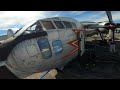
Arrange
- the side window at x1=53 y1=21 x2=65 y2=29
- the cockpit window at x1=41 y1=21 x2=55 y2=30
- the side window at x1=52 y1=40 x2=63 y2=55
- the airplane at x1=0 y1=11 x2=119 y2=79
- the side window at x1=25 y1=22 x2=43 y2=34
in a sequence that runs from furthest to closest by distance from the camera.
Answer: the side window at x1=53 y1=21 x2=65 y2=29 < the cockpit window at x1=41 y1=21 x2=55 y2=30 < the side window at x1=52 y1=40 x2=63 y2=55 < the side window at x1=25 y1=22 x2=43 y2=34 < the airplane at x1=0 y1=11 x2=119 y2=79

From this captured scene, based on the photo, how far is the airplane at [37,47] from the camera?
7312mm

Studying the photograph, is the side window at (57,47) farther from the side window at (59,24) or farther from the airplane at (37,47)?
the side window at (59,24)

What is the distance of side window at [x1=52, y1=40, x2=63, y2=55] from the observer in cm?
850

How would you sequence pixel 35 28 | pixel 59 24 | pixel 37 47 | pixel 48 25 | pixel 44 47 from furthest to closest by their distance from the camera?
pixel 59 24, pixel 48 25, pixel 35 28, pixel 44 47, pixel 37 47

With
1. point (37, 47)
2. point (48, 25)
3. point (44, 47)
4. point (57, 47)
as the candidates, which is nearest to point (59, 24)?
point (48, 25)

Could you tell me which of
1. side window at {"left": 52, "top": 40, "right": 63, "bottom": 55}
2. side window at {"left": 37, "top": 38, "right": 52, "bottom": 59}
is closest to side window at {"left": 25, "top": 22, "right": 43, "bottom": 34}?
side window at {"left": 37, "top": 38, "right": 52, "bottom": 59}

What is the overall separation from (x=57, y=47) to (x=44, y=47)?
2.92ft

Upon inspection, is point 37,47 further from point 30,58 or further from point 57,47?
point 57,47

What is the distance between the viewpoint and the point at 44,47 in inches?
316

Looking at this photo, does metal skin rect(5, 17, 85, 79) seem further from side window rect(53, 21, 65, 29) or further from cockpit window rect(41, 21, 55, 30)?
side window rect(53, 21, 65, 29)

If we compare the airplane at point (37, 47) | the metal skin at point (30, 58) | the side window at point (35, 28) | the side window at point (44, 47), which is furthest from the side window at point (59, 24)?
the side window at point (44, 47)
